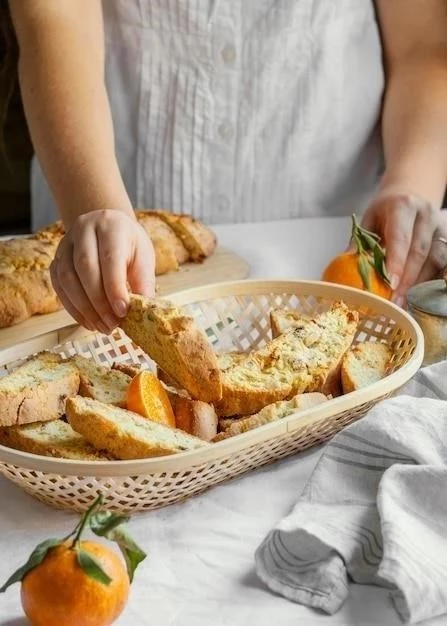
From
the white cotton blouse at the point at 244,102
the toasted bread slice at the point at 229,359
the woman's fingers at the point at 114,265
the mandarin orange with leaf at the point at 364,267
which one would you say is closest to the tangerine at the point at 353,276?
the mandarin orange with leaf at the point at 364,267

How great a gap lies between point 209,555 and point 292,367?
0.95 ft

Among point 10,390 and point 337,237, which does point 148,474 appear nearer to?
point 10,390

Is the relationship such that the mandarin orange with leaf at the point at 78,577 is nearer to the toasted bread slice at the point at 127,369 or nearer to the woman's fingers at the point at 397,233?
the toasted bread slice at the point at 127,369

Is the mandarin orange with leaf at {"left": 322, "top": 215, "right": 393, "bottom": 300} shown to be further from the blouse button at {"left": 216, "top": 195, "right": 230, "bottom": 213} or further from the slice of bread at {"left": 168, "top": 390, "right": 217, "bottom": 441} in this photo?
the blouse button at {"left": 216, "top": 195, "right": 230, "bottom": 213}

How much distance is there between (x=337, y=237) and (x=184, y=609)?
1193 mm

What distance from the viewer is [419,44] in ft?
6.79

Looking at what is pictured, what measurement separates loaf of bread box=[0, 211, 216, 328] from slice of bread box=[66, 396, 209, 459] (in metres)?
0.67

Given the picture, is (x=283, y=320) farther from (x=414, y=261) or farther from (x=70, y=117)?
(x=70, y=117)

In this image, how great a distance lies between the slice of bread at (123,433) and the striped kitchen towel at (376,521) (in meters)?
0.13

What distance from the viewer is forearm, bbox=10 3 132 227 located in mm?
1554

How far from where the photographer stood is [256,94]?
82.1 inches

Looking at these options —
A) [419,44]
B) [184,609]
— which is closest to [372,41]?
[419,44]

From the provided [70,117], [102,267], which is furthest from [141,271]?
[70,117]

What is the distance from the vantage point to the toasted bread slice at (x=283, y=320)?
4.59 feet
